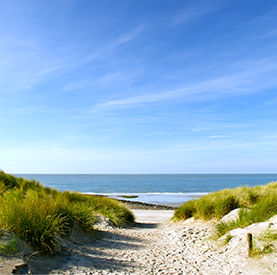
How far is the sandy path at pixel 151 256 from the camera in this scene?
513 centimetres

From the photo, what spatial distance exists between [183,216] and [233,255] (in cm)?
561

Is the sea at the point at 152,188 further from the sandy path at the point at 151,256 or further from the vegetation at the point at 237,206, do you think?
the sandy path at the point at 151,256

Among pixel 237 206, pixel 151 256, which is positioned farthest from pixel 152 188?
pixel 151 256

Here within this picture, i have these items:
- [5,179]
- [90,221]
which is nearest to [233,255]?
[90,221]

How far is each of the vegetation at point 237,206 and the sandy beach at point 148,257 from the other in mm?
1009

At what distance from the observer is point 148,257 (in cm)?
609

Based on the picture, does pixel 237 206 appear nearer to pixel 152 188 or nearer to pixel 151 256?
pixel 151 256

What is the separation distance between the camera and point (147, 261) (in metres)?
5.79

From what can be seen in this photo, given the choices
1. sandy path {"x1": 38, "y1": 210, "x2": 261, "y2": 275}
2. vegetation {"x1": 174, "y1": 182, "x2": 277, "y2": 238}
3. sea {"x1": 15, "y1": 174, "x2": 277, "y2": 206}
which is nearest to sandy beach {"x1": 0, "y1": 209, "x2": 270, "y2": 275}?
sandy path {"x1": 38, "y1": 210, "x2": 261, "y2": 275}

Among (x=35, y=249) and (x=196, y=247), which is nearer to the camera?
(x=35, y=249)

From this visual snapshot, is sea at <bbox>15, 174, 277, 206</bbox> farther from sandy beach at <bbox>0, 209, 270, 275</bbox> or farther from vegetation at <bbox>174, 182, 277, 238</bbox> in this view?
sandy beach at <bbox>0, 209, 270, 275</bbox>

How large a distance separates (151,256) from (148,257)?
0.11 meters

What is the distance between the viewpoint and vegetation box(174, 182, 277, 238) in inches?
263

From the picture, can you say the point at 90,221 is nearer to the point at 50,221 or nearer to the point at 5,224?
the point at 50,221
